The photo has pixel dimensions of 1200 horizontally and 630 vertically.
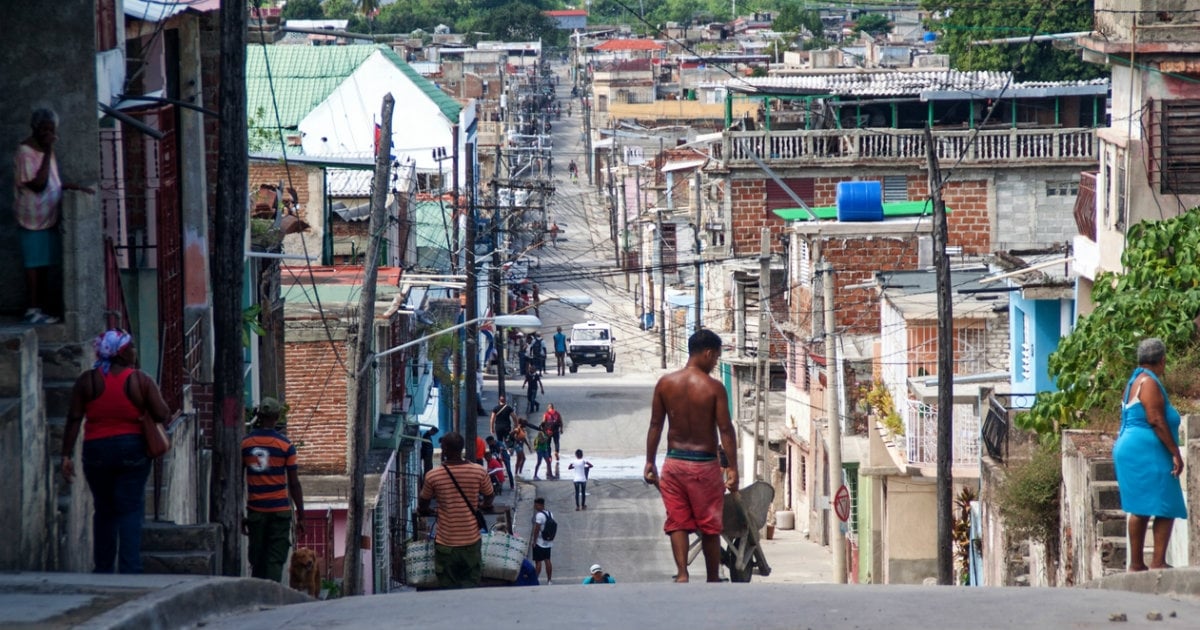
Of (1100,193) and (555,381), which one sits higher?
(1100,193)

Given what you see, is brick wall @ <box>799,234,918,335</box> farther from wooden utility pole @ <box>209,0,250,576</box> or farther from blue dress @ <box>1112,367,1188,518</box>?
blue dress @ <box>1112,367,1188,518</box>

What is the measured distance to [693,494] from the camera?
11.4 meters

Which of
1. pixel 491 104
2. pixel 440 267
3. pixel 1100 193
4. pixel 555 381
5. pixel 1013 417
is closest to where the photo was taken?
pixel 1013 417

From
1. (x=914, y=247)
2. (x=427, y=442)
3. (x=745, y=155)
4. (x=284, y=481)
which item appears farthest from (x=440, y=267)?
(x=284, y=481)

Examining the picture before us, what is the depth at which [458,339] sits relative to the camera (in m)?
43.3

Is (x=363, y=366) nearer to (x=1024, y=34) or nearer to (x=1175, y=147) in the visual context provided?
(x=1175, y=147)

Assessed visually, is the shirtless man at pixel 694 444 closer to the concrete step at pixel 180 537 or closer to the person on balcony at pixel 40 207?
the concrete step at pixel 180 537

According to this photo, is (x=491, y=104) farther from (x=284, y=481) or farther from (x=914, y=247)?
(x=284, y=481)

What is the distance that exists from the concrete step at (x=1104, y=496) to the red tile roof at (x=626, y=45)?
116 m

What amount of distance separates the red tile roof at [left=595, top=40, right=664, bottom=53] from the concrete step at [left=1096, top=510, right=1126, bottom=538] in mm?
115942

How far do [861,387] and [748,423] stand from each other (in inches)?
325

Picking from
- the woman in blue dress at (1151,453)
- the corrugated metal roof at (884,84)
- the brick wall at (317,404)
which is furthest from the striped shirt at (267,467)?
the corrugated metal roof at (884,84)

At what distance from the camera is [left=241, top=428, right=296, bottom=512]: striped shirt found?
551 inches

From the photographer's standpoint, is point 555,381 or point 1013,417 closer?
point 1013,417
